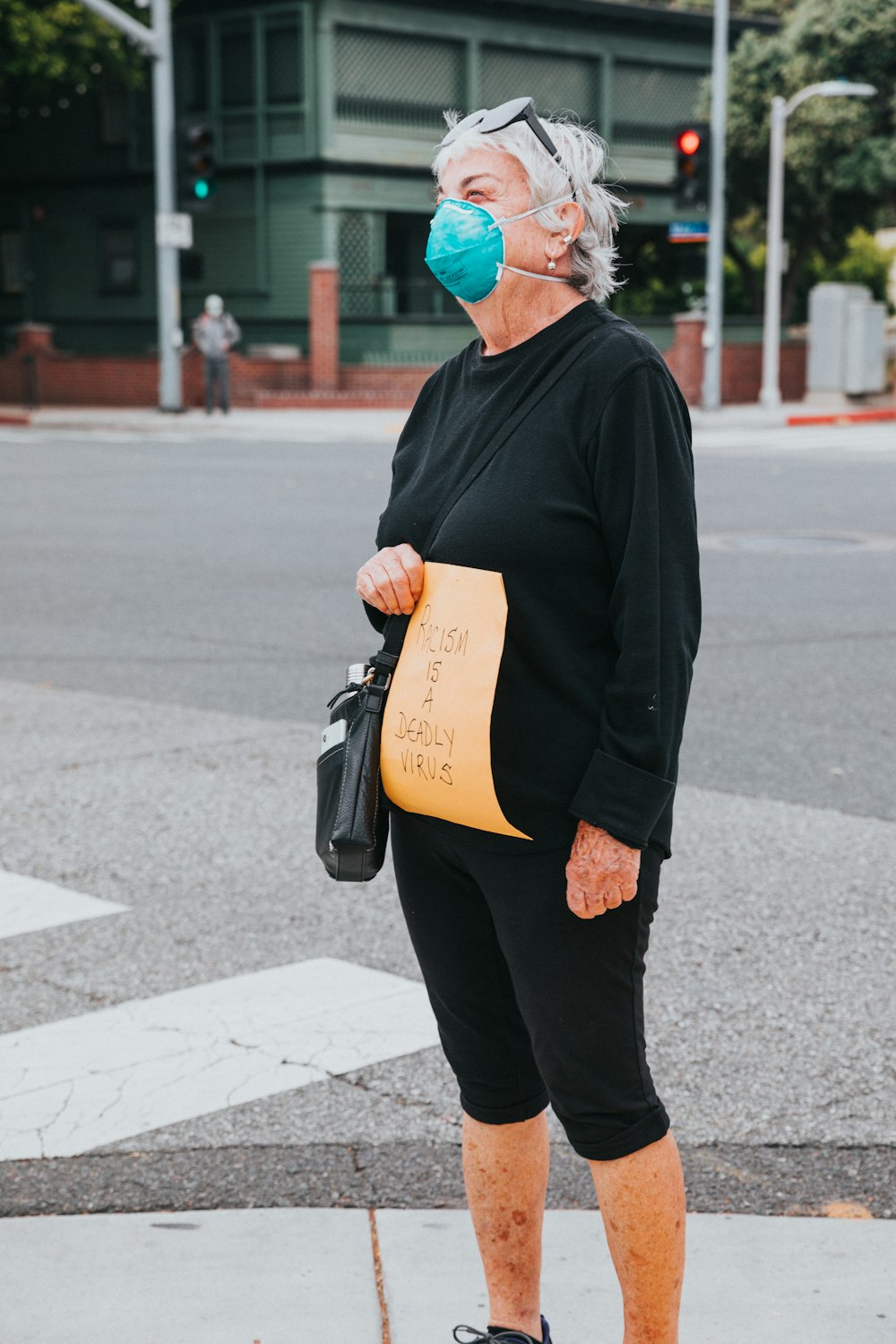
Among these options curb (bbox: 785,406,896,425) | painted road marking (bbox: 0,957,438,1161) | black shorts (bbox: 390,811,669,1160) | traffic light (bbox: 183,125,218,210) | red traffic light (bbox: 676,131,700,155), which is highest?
red traffic light (bbox: 676,131,700,155)

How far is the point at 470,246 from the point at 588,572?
0.48 meters

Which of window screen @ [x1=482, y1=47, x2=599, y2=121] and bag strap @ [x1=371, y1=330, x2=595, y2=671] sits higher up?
window screen @ [x1=482, y1=47, x2=599, y2=121]

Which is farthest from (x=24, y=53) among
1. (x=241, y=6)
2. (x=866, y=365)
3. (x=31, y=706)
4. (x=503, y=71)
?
(x=31, y=706)

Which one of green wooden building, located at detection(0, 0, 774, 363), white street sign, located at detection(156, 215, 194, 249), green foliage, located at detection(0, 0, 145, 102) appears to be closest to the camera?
white street sign, located at detection(156, 215, 194, 249)

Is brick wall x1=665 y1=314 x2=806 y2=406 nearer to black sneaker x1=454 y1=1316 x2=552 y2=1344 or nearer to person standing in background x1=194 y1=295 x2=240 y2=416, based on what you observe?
person standing in background x1=194 y1=295 x2=240 y2=416

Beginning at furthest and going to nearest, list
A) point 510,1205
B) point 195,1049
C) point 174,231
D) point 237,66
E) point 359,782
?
point 237,66 → point 174,231 → point 195,1049 → point 510,1205 → point 359,782

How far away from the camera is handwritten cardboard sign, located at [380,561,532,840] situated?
8.13ft

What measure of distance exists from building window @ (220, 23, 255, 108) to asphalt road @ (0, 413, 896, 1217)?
25.5 metres

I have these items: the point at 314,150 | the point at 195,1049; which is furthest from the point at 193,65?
the point at 195,1049

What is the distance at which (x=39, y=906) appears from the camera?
17.3 feet

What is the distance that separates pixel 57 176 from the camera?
40156mm

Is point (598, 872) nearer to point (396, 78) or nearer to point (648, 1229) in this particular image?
point (648, 1229)

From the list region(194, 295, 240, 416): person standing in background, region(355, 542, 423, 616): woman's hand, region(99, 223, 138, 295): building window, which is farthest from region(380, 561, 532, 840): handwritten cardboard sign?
region(99, 223, 138, 295): building window

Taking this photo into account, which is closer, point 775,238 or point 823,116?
point 775,238
